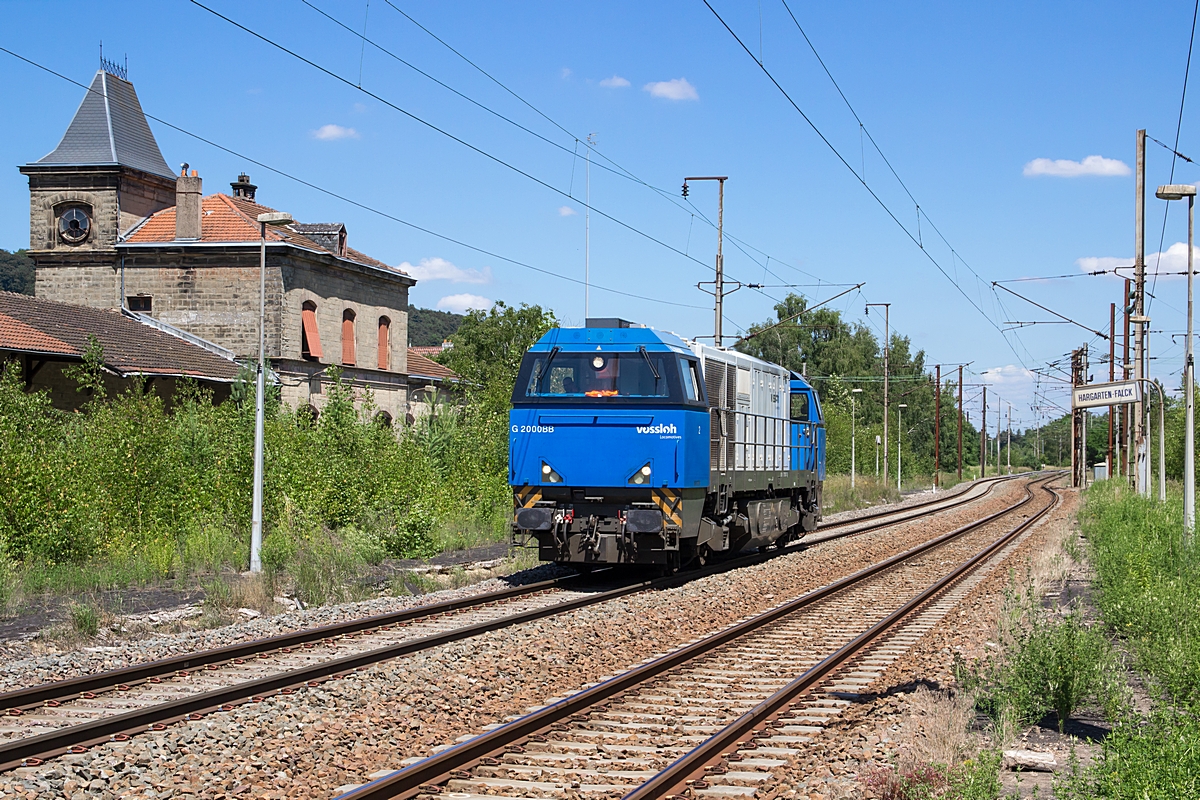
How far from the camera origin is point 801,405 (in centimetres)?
2527

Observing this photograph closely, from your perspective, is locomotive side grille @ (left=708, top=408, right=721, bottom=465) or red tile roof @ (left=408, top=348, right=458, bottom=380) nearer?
locomotive side grille @ (left=708, top=408, right=721, bottom=465)

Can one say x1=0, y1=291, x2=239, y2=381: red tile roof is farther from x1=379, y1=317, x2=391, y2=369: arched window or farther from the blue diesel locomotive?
the blue diesel locomotive

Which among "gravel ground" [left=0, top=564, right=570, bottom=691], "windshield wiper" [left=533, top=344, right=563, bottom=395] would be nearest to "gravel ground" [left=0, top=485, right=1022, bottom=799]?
"gravel ground" [left=0, top=564, right=570, bottom=691]

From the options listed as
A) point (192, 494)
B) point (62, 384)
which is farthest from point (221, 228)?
point (192, 494)

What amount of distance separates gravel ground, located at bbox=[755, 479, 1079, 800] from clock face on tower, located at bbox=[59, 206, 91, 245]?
127 feet

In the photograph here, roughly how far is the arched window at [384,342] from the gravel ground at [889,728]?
35449 mm

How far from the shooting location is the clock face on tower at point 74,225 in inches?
1683

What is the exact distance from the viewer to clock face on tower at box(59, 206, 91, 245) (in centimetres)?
4275

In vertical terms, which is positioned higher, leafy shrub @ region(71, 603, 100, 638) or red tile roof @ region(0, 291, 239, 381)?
red tile roof @ region(0, 291, 239, 381)

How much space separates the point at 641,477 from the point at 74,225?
34.8 meters

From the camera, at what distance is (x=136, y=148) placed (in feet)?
145

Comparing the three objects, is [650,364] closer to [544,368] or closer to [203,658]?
[544,368]

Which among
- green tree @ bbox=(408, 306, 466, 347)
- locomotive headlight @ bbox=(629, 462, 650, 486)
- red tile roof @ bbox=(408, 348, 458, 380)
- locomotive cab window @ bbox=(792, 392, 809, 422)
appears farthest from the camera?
green tree @ bbox=(408, 306, 466, 347)

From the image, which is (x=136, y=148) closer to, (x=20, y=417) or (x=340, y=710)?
(x=20, y=417)
